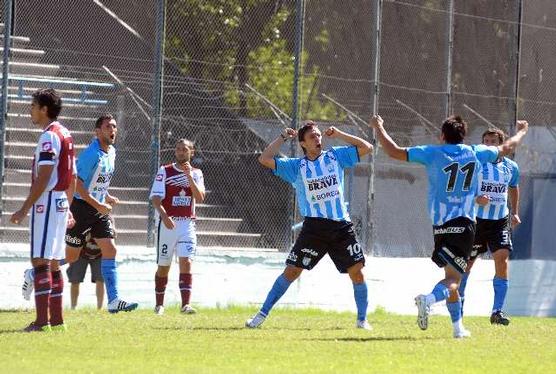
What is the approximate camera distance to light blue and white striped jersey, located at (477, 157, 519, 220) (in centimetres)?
1675

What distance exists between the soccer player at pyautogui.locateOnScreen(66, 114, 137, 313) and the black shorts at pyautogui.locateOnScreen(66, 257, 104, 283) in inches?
48.9

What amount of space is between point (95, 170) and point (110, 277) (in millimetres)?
1246

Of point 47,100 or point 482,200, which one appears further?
point 482,200

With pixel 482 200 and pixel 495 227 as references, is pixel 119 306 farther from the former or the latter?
pixel 495 227

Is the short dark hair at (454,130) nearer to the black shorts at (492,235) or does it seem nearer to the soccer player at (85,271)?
the black shorts at (492,235)

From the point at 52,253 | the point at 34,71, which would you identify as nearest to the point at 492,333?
the point at 52,253

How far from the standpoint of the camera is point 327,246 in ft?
47.3

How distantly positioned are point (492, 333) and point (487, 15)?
32.2 feet

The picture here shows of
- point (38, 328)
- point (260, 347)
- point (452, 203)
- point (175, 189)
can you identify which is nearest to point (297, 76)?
point (175, 189)

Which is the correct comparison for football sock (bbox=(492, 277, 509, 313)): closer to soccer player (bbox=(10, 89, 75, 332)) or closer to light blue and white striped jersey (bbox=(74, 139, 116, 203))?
light blue and white striped jersey (bbox=(74, 139, 116, 203))

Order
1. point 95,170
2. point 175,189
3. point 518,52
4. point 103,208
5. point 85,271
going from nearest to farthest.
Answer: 1. point 103,208
2. point 95,170
3. point 175,189
4. point 85,271
5. point 518,52

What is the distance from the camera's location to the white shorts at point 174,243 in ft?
57.0

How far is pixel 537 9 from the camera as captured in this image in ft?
78.9

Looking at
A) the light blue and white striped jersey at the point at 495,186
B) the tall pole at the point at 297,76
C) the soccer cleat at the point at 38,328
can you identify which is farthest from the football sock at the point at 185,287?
the soccer cleat at the point at 38,328
